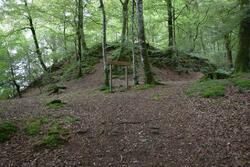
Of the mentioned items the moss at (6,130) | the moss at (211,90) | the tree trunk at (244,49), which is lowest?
the moss at (6,130)

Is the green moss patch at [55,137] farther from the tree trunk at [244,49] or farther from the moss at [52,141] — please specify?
the tree trunk at [244,49]

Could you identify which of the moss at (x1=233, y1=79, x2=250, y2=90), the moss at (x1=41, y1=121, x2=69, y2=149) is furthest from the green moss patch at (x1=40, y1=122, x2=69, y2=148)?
the moss at (x1=233, y1=79, x2=250, y2=90)

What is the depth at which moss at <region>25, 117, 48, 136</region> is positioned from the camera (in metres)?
7.23

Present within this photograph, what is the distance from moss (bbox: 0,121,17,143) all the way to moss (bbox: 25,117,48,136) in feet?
1.17

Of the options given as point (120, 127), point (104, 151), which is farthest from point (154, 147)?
point (120, 127)

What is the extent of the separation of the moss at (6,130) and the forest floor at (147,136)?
0.16 m

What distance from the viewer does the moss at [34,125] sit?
7229 mm

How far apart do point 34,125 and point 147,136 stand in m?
3.24

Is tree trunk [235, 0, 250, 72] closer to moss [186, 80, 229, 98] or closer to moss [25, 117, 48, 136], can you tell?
moss [186, 80, 229, 98]

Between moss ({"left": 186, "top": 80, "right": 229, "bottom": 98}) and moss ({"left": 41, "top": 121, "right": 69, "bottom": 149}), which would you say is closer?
moss ({"left": 41, "top": 121, "right": 69, "bottom": 149})

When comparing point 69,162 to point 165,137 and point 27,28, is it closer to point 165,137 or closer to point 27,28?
point 165,137

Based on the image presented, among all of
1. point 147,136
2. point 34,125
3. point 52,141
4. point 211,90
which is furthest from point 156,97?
point 52,141

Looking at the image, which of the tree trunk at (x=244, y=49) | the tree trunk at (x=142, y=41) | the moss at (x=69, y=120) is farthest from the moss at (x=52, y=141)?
the tree trunk at (x=244, y=49)

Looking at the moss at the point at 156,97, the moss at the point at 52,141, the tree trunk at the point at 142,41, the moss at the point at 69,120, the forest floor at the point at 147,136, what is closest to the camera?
the forest floor at the point at 147,136
